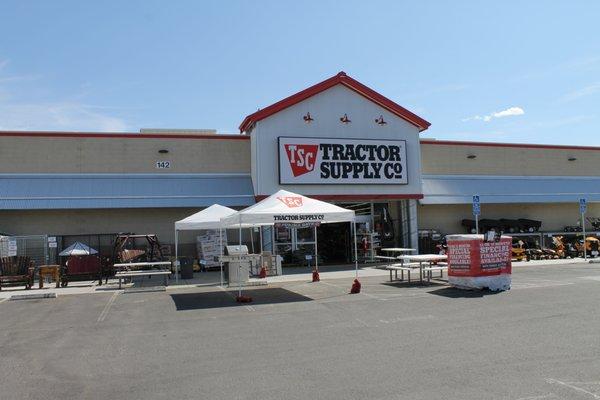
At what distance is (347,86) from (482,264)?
14181 millimetres

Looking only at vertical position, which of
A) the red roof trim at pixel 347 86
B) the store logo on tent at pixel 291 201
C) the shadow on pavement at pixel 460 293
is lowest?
the shadow on pavement at pixel 460 293

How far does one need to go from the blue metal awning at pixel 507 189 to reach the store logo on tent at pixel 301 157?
6.63 meters

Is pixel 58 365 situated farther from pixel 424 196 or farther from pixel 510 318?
pixel 424 196

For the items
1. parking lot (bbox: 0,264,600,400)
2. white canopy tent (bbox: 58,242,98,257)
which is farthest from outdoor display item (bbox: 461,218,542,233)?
white canopy tent (bbox: 58,242,98,257)

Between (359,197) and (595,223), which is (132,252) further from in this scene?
(595,223)

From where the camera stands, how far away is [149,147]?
2547 cm

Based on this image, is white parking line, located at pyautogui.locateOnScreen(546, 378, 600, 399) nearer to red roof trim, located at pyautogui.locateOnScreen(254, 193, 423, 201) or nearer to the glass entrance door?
red roof trim, located at pyautogui.locateOnScreen(254, 193, 423, 201)

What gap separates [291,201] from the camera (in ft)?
53.5

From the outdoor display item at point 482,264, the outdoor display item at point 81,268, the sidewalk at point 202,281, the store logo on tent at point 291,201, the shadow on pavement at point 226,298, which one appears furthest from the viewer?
the outdoor display item at point 81,268

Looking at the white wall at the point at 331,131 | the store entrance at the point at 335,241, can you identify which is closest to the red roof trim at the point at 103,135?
the white wall at the point at 331,131

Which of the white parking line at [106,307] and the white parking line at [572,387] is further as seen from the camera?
the white parking line at [106,307]

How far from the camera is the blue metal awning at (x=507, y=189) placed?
2909 centimetres

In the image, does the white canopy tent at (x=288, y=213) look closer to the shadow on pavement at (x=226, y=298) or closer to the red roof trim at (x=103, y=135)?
the shadow on pavement at (x=226, y=298)

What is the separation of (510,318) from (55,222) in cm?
2045
